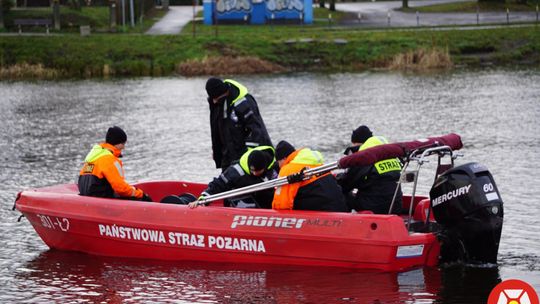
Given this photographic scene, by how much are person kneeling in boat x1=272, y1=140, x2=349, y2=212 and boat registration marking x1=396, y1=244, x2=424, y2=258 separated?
0.85 meters

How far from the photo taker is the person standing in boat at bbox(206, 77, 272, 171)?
13883mm

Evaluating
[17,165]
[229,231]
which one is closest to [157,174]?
[17,165]

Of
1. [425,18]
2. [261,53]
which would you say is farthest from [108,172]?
[425,18]

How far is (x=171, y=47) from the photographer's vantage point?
45.0 meters

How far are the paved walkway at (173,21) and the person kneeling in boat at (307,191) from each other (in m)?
37.1

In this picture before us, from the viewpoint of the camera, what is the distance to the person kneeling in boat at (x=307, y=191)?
12.5m

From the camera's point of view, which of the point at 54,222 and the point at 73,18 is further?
the point at 73,18

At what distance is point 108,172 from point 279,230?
2400 mm

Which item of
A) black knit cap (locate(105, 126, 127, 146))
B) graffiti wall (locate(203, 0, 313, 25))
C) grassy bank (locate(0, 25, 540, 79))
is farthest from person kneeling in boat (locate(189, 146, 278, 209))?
graffiti wall (locate(203, 0, 313, 25))

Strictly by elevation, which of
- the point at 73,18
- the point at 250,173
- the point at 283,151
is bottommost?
the point at 73,18

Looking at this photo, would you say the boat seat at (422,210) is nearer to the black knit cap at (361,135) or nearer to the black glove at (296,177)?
the black knit cap at (361,135)

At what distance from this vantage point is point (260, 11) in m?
54.6

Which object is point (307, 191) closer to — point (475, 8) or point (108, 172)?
point (108, 172)

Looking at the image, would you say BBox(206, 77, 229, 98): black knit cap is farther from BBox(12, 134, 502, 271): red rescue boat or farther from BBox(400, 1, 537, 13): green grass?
BBox(400, 1, 537, 13): green grass
